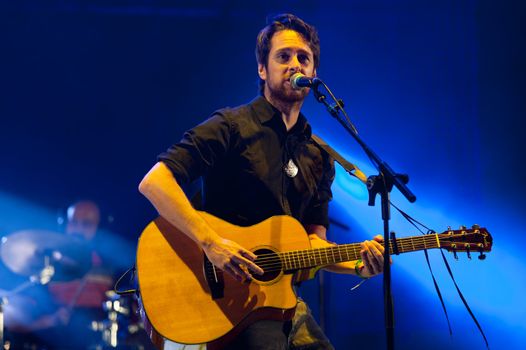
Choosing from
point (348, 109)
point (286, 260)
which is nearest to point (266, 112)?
point (286, 260)

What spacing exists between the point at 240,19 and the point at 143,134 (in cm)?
172

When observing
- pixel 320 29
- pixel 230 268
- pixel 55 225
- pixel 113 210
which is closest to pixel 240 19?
pixel 320 29

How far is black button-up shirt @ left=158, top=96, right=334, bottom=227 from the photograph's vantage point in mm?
3318

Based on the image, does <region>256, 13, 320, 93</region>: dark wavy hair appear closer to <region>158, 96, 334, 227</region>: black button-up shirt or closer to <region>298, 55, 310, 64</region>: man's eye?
<region>298, 55, 310, 64</region>: man's eye

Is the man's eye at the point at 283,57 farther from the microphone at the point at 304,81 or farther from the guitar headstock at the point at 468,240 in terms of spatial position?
the guitar headstock at the point at 468,240

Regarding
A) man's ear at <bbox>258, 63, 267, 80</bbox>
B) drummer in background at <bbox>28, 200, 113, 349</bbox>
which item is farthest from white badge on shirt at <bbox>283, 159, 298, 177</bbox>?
drummer in background at <bbox>28, 200, 113, 349</bbox>

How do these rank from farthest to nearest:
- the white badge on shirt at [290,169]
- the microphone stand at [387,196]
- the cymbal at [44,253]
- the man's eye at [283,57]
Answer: the cymbal at [44,253], the man's eye at [283,57], the white badge on shirt at [290,169], the microphone stand at [387,196]

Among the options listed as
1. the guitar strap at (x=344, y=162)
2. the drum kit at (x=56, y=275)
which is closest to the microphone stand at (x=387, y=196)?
the guitar strap at (x=344, y=162)

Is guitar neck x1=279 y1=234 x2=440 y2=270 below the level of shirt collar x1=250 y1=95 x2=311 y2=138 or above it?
below

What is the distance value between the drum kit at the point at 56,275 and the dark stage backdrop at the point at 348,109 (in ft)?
1.73

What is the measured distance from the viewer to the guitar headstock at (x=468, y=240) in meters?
3.25

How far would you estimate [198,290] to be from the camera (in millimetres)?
3154

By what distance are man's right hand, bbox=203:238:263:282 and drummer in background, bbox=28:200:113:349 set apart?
399 centimetres

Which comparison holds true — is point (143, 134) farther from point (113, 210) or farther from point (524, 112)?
point (524, 112)
